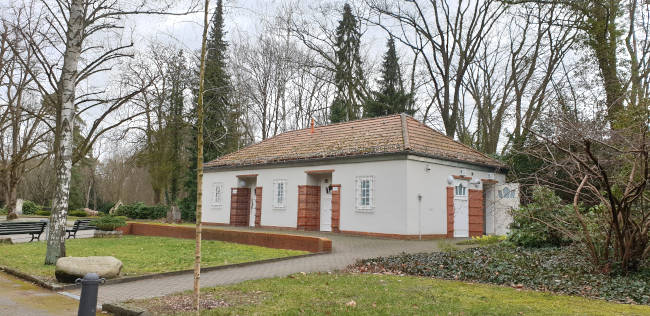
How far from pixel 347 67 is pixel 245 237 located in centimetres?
2044

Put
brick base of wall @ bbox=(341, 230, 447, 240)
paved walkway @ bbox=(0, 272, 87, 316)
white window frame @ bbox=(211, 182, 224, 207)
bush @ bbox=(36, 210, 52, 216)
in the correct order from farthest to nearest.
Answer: bush @ bbox=(36, 210, 52, 216) < white window frame @ bbox=(211, 182, 224, 207) < brick base of wall @ bbox=(341, 230, 447, 240) < paved walkway @ bbox=(0, 272, 87, 316)

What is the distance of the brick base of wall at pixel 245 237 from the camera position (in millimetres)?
12812

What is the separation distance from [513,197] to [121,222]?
17.2 meters

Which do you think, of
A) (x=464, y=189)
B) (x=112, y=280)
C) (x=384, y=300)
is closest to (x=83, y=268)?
(x=112, y=280)

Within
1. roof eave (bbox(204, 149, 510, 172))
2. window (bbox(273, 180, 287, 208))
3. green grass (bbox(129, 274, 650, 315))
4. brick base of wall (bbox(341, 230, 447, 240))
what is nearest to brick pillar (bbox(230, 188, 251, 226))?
roof eave (bbox(204, 149, 510, 172))

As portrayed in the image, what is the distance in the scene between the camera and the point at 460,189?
61.6 feet

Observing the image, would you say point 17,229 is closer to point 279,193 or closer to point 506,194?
point 279,193

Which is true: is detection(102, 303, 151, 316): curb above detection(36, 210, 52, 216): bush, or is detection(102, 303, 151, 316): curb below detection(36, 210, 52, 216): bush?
below

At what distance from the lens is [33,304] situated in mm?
6516

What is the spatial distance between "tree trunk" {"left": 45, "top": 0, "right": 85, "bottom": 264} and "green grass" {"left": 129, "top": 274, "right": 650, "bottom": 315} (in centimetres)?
491

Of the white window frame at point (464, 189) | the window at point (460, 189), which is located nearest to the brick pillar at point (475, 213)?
the white window frame at point (464, 189)

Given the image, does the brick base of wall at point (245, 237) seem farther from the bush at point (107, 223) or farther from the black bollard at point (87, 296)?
the black bollard at point (87, 296)

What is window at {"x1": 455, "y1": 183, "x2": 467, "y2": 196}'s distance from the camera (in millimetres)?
18641

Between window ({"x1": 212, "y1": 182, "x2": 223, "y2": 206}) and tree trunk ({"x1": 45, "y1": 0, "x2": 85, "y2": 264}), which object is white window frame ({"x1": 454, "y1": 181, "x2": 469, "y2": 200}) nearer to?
window ({"x1": 212, "y1": 182, "x2": 223, "y2": 206})
